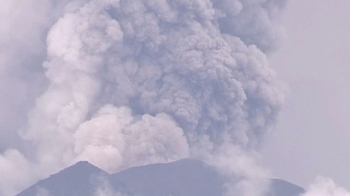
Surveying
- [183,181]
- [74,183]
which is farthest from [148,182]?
[74,183]

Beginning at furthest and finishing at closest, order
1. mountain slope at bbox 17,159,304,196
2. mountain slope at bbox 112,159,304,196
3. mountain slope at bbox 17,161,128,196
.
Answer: mountain slope at bbox 112,159,304,196 < mountain slope at bbox 17,159,304,196 < mountain slope at bbox 17,161,128,196

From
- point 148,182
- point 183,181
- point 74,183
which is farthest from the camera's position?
point 183,181

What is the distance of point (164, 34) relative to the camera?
1522 inches

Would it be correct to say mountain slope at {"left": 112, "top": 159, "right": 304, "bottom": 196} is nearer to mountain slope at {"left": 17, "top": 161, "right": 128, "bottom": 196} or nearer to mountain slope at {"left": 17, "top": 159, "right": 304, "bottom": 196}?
mountain slope at {"left": 17, "top": 159, "right": 304, "bottom": 196}

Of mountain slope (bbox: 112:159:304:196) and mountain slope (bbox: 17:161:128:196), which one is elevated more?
mountain slope (bbox: 112:159:304:196)

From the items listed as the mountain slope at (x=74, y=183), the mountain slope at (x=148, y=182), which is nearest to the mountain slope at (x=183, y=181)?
the mountain slope at (x=148, y=182)

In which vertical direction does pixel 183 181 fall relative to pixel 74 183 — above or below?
above

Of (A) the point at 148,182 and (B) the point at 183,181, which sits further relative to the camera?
(B) the point at 183,181

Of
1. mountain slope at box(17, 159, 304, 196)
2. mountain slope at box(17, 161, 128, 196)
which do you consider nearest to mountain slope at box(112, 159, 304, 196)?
mountain slope at box(17, 159, 304, 196)

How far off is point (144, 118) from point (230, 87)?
400 centimetres

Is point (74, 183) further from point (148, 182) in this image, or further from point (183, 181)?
point (183, 181)

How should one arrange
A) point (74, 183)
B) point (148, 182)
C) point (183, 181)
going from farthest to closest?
point (183, 181)
point (74, 183)
point (148, 182)

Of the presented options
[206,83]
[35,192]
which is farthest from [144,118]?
[35,192]

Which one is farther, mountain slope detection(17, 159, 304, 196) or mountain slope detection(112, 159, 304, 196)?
mountain slope detection(112, 159, 304, 196)
